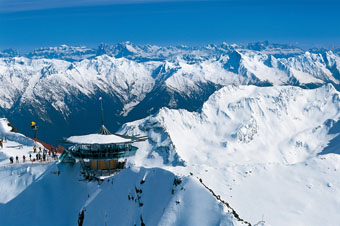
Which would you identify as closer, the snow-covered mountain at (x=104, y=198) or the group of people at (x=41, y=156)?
the snow-covered mountain at (x=104, y=198)

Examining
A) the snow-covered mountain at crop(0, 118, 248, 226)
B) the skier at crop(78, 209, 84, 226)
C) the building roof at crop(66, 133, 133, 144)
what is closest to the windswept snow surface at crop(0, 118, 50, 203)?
the snow-covered mountain at crop(0, 118, 248, 226)

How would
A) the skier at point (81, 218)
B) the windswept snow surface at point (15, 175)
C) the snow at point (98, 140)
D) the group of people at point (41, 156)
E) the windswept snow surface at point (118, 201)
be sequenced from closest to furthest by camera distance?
1. the windswept snow surface at point (118, 201)
2. the skier at point (81, 218)
3. the snow at point (98, 140)
4. the windswept snow surface at point (15, 175)
5. the group of people at point (41, 156)

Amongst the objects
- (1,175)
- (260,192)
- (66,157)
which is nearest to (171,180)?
(66,157)

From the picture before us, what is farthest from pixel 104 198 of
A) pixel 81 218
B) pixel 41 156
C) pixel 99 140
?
pixel 41 156

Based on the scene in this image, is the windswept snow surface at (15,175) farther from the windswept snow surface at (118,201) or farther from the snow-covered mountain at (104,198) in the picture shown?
the windswept snow surface at (118,201)

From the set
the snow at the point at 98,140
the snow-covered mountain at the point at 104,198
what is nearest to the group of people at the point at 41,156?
the snow-covered mountain at the point at 104,198

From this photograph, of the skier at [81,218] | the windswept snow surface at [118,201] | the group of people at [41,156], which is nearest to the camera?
the windswept snow surface at [118,201]

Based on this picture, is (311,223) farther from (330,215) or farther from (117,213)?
(117,213)

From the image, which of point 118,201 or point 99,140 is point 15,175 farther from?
point 118,201

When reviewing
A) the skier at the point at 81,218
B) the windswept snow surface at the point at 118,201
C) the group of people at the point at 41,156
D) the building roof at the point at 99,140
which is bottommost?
the skier at the point at 81,218

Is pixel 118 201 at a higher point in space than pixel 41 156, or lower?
lower

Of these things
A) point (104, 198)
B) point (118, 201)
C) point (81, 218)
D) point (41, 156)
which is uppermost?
point (41, 156)
